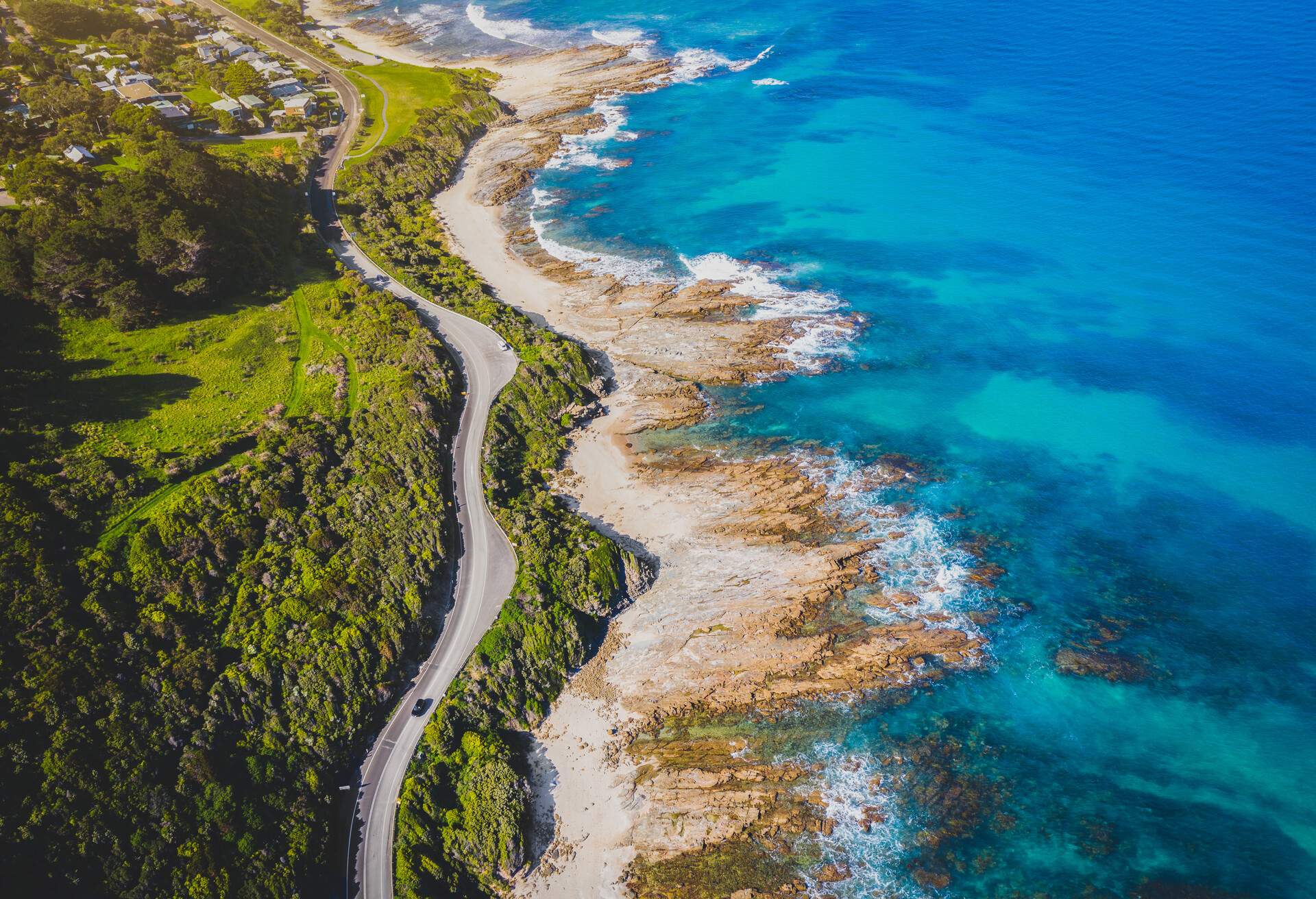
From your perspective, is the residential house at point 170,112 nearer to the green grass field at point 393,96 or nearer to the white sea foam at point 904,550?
the green grass field at point 393,96

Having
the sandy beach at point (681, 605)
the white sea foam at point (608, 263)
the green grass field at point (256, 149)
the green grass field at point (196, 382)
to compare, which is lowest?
the sandy beach at point (681, 605)

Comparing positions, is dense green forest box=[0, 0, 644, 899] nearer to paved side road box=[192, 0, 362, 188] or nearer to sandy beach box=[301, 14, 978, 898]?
sandy beach box=[301, 14, 978, 898]

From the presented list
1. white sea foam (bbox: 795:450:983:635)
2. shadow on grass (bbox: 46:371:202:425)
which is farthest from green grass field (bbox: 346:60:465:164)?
white sea foam (bbox: 795:450:983:635)

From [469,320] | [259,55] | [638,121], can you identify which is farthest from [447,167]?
[259,55]

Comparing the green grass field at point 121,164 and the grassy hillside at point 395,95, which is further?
the grassy hillside at point 395,95

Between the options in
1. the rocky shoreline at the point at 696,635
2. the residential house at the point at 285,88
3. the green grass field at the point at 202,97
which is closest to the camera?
the rocky shoreline at the point at 696,635

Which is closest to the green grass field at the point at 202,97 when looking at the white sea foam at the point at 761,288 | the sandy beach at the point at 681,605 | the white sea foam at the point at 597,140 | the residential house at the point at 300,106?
the residential house at the point at 300,106

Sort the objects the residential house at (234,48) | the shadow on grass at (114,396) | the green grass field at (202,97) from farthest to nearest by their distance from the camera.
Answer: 1. the residential house at (234,48)
2. the green grass field at (202,97)
3. the shadow on grass at (114,396)
